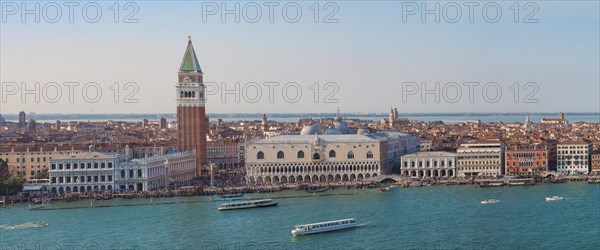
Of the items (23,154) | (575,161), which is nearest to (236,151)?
(23,154)

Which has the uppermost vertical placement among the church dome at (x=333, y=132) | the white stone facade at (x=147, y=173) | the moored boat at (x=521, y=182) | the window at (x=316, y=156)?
the church dome at (x=333, y=132)

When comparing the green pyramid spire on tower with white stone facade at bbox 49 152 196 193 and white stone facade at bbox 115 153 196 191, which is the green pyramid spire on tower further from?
white stone facade at bbox 49 152 196 193

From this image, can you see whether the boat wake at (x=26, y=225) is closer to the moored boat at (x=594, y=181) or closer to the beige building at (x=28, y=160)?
the beige building at (x=28, y=160)

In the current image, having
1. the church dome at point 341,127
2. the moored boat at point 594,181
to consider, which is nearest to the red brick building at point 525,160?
the moored boat at point 594,181

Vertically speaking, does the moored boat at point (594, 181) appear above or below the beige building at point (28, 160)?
below

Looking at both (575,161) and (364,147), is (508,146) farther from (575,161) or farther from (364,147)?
(364,147)

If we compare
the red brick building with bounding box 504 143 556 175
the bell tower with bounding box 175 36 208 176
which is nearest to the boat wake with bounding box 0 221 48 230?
the bell tower with bounding box 175 36 208 176
